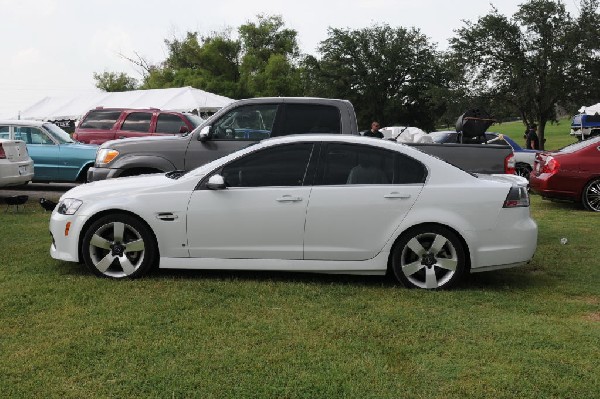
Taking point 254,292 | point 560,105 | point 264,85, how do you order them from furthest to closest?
point 264,85
point 560,105
point 254,292

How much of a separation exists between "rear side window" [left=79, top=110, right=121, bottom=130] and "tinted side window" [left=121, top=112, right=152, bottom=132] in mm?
447

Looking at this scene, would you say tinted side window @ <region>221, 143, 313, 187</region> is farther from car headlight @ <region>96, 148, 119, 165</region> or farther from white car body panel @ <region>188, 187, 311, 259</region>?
car headlight @ <region>96, 148, 119, 165</region>

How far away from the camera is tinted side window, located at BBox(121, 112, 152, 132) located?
17.0 meters

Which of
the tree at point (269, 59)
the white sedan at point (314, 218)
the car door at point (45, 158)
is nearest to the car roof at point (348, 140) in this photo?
the white sedan at point (314, 218)

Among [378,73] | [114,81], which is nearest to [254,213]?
[378,73]

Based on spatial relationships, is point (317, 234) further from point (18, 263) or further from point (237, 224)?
point (18, 263)

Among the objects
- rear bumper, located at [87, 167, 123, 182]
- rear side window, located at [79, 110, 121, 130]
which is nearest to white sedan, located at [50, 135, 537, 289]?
rear bumper, located at [87, 167, 123, 182]

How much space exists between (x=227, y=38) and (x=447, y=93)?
39965 mm

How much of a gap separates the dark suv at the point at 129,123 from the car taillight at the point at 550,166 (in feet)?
25.5

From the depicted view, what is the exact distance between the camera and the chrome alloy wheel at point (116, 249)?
661 centimetres

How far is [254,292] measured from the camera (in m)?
6.17

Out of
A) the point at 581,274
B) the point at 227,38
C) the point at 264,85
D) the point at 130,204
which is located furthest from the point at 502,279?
the point at 227,38

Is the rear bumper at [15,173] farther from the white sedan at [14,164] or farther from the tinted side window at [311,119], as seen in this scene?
the tinted side window at [311,119]

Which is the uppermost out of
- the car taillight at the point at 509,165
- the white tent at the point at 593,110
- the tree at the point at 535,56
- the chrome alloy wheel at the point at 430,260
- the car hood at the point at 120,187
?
the tree at the point at 535,56
